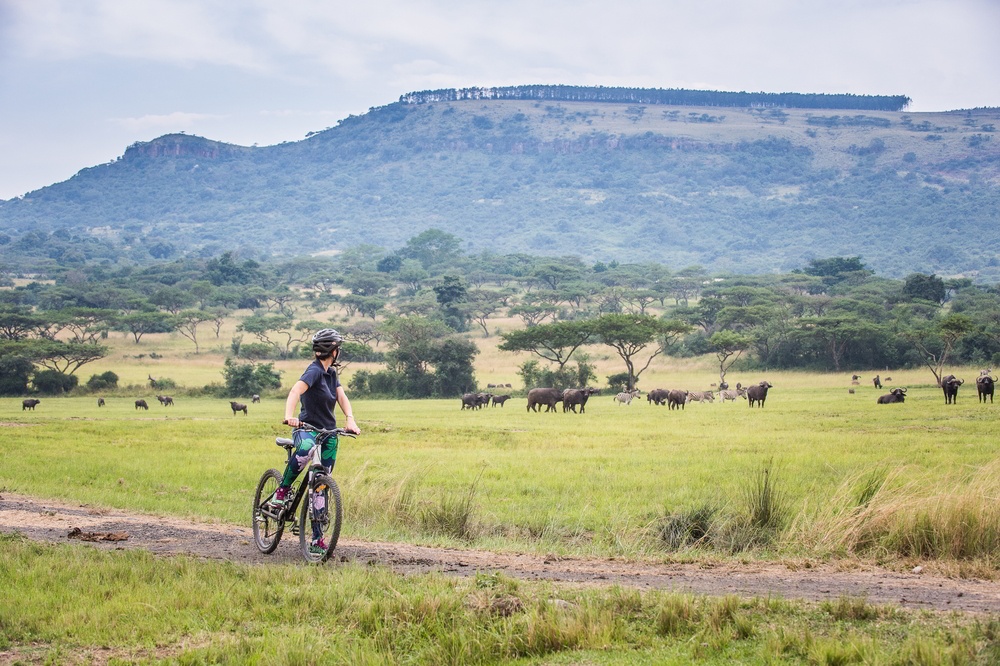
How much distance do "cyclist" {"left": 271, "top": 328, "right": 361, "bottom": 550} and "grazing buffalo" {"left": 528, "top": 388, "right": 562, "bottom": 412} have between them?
33632 millimetres

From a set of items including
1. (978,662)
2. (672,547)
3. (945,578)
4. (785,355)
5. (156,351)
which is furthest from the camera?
(156,351)

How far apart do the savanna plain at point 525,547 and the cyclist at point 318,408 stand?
107 centimetres

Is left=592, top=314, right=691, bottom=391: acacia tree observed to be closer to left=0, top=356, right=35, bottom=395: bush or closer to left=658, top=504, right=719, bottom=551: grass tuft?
left=0, top=356, right=35, bottom=395: bush

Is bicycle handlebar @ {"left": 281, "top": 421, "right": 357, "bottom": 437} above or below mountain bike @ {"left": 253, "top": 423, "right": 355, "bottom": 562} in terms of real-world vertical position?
above

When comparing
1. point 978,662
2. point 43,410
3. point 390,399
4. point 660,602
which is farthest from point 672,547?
point 390,399

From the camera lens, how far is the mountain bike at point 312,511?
8.78m

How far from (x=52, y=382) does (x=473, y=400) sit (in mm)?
29352

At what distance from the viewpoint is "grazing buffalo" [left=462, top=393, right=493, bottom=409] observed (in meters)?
45.0

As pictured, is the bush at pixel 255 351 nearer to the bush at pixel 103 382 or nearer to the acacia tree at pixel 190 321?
the acacia tree at pixel 190 321

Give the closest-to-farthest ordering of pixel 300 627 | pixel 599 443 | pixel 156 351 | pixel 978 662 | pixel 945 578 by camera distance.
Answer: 1. pixel 978 662
2. pixel 300 627
3. pixel 945 578
4. pixel 599 443
5. pixel 156 351

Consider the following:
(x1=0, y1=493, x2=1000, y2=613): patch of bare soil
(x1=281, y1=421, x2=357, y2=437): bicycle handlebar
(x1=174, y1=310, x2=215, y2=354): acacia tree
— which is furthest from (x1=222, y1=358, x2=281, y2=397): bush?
(x1=281, y1=421, x2=357, y2=437): bicycle handlebar

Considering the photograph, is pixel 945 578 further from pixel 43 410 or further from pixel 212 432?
pixel 43 410

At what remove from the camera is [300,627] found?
6.73m

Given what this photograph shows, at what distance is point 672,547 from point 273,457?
12.1 metres
